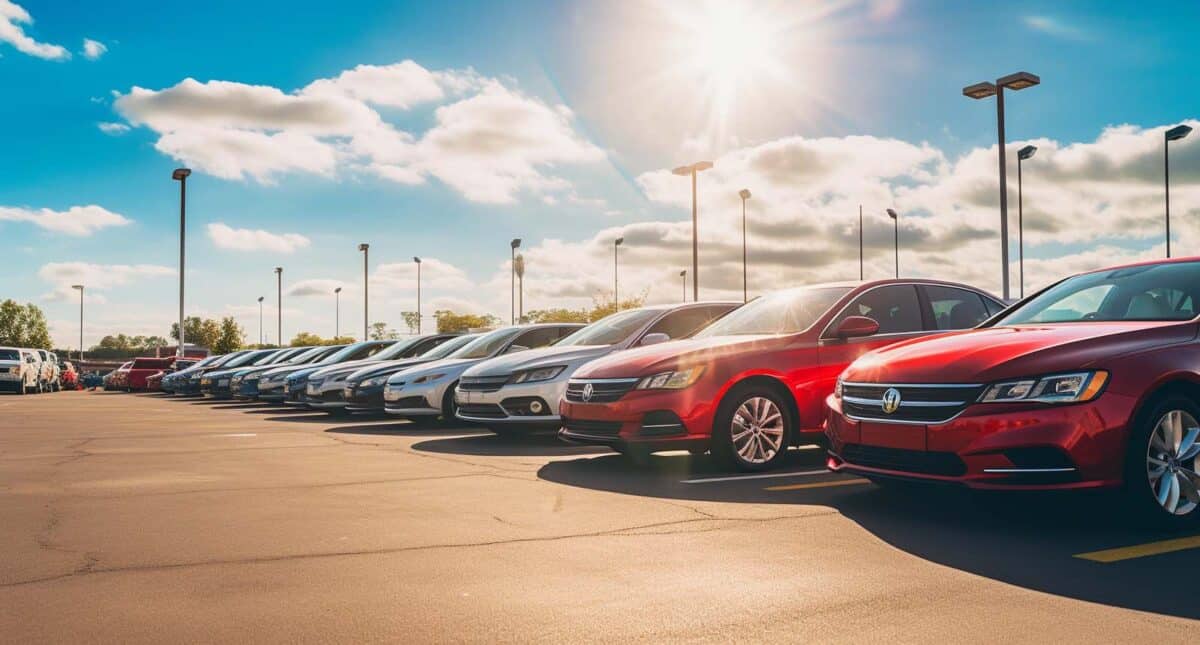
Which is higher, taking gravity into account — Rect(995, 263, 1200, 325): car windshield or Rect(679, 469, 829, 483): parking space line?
Rect(995, 263, 1200, 325): car windshield

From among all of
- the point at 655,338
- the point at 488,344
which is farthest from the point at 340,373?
the point at 655,338

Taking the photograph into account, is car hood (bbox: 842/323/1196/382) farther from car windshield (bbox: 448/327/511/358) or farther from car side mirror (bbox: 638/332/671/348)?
car windshield (bbox: 448/327/511/358)

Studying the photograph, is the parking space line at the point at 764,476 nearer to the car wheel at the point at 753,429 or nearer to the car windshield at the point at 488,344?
the car wheel at the point at 753,429

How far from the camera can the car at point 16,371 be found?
34.6 m

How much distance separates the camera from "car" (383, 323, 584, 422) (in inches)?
535

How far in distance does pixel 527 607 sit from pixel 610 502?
2.79 metres

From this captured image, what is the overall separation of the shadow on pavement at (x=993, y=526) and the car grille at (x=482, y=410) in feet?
8.52

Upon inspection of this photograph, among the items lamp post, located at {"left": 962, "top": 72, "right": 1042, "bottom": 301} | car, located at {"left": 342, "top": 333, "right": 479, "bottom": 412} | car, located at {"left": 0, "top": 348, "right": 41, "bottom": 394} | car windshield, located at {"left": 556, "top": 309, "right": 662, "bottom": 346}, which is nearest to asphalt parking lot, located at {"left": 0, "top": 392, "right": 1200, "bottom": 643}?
car windshield, located at {"left": 556, "top": 309, "right": 662, "bottom": 346}

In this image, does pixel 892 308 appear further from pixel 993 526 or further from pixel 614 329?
pixel 993 526

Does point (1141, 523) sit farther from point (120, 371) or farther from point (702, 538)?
point (120, 371)

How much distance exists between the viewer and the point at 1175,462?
5.68 metres

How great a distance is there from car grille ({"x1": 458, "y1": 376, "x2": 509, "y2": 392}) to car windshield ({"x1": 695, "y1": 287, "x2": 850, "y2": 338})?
2819 mm

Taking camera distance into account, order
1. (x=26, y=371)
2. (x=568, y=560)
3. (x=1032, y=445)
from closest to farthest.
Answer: (x=568, y=560) < (x=1032, y=445) < (x=26, y=371)

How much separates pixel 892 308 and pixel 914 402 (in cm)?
369
